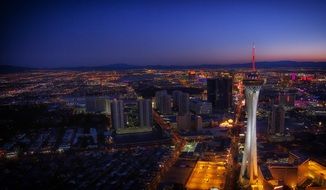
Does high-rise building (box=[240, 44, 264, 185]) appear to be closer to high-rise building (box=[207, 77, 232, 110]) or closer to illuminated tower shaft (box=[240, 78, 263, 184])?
illuminated tower shaft (box=[240, 78, 263, 184])

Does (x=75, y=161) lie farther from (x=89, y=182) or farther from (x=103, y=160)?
(x=89, y=182)

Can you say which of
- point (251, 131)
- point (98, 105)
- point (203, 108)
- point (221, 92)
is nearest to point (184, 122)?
point (203, 108)

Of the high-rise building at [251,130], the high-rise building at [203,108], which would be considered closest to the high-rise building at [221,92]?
the high-rise building at [203,108]

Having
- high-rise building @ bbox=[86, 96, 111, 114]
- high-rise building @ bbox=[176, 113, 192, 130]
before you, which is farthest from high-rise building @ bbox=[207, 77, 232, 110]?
high-rise building @ bbox=[86, 96, 111, 114]

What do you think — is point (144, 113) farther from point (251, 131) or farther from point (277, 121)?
point (251, 131)

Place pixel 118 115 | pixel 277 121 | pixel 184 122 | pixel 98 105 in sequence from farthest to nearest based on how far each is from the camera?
pixel 98 105
pixel 118 115
pixel 184 122
pixel 277 121

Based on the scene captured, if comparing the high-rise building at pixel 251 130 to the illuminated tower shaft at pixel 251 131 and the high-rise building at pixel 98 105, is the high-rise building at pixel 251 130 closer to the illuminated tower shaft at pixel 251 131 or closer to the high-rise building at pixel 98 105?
the illuminated tower shaft at pixel 251 131

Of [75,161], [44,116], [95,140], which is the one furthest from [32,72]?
[75,161]
